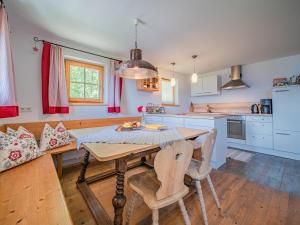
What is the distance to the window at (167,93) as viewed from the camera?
14.7ft

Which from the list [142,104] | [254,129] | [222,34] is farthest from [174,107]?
[222,34]

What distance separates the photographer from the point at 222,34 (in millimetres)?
2270

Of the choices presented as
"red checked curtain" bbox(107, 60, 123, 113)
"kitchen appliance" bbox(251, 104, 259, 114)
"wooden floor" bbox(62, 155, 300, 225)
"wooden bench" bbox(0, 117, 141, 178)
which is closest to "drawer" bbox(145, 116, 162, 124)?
"wooden bench" bbox(0, 117, 141, 178)

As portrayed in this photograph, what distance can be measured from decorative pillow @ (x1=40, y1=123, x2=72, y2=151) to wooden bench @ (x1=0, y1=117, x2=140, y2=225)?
41cm

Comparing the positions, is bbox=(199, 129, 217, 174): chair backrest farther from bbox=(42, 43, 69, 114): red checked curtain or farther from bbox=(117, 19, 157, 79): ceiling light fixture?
bbox=(42, 43, 69, 114): red checked curtain

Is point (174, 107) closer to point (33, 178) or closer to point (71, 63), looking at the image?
point (71, 63)

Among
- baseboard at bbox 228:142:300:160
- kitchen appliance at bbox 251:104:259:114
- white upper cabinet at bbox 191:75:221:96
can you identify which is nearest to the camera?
baseboard at bbox 228:142:300:160

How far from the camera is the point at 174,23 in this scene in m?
1.97

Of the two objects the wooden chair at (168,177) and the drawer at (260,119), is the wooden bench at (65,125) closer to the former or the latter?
the wooden chair at (168,177)

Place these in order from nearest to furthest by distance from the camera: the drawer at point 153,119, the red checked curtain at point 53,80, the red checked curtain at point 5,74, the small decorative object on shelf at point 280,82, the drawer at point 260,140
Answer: the red checked curtain at point 5,74, the red checked curtain at point 53,80, the small decorative object on shelf at point 280,82, the drawer at point 260,140, the drawer at point 153,119

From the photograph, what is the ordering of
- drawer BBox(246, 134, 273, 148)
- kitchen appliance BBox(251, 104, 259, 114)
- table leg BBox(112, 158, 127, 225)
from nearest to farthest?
table leg BBox(112, 158, 127, 225)
drawer BBox(246, 134, 273, 148)
kitchen appliance BBox(251, 104, 259, 114)

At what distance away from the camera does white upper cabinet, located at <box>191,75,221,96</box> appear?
429 centimetres

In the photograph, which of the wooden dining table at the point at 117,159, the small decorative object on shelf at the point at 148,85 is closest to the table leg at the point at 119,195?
the wooden dining table at the point at 117,159

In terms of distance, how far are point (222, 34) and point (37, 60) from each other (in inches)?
118
